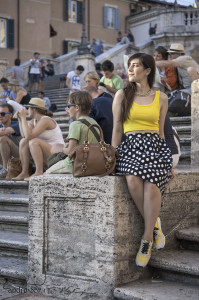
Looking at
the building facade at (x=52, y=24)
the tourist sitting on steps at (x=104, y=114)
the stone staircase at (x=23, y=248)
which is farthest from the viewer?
the building facade at (x=52, y=24)

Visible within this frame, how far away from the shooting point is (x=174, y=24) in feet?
82.0

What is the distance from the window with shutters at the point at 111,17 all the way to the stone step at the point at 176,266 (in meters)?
32.1

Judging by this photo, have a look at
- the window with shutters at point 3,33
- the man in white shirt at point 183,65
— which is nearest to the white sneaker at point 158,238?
the man in white shirt at point 183,65

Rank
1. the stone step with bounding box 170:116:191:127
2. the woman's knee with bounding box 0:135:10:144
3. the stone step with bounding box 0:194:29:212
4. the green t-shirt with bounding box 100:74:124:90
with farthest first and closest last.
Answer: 1. the green t-shirt with bounding box 100:74:124:90
2. the woman's knee with bounding box 0:135:10:144
3. the stone step with bounding box 170:116:191:127
4. the stone step with bounding box 0:194:29:212

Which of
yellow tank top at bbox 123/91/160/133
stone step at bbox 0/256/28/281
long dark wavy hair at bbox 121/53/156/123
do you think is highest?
long dark wavy hair at bbox 121/53/156/123

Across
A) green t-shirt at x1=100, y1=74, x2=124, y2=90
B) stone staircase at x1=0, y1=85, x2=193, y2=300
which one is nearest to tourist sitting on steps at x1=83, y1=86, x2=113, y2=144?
stone staircase at x1=0, y1=85, x2=193, y2=300

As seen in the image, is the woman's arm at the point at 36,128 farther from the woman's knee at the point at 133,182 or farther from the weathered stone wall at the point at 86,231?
the woman's knee at the point at 133,182

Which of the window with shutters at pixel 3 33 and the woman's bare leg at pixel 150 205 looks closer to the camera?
the woman's bare leg at pixel 150 205

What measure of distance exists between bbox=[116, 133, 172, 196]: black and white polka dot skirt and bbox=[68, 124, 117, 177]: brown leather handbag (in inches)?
4.7

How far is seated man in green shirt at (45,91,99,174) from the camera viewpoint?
4.95 m

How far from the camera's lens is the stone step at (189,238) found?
4.43m

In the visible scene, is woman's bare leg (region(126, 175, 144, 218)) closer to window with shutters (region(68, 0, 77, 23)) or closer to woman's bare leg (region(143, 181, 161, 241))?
woman's bare leg (region(143, 181, 161, 241))

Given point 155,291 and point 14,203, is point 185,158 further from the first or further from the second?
point 155,291

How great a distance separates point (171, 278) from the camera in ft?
13.5
